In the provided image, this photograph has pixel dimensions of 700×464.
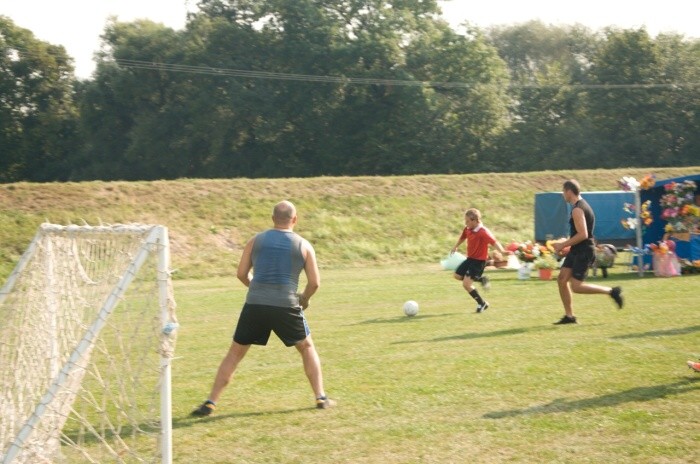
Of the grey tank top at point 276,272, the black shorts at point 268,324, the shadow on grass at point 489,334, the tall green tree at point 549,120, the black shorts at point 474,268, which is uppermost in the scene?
the tall green tree at point 549,120

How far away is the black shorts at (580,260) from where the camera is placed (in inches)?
533

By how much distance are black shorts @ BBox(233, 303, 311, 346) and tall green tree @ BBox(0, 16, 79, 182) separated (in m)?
61.1

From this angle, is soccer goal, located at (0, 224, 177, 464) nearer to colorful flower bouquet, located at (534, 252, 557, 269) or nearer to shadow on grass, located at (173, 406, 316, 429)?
shadow on grass, located at (173, 406, 316, 429)

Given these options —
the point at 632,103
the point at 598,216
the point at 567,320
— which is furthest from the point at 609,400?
the point at 632,103

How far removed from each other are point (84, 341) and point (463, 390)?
4.18 meters

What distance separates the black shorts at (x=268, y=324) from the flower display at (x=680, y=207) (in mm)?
16926

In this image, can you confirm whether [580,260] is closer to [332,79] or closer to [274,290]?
[274,290]

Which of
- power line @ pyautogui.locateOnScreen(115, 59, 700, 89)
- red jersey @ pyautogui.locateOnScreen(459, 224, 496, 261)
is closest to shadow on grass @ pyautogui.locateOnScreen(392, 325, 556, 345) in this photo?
red jersey @ pyautogui.locateOnScreen(459, 224, 496, 261)

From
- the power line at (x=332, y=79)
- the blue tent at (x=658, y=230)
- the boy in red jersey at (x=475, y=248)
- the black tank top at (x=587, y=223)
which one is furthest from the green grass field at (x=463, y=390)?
the power line at (x=332, y=79)

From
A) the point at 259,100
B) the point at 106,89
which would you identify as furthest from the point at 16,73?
the point at 259,100

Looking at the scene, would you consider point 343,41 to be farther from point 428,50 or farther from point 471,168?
point 471,168

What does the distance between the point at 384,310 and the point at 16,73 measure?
186ft

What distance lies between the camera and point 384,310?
1797 cm

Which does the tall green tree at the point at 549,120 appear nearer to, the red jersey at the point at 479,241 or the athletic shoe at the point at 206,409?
the red jersey at the point at 479,241
